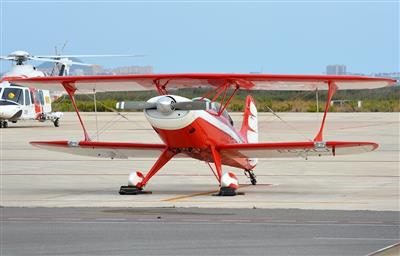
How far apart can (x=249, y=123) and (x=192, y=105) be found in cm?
390

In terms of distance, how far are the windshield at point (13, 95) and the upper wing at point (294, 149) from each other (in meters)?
27.3

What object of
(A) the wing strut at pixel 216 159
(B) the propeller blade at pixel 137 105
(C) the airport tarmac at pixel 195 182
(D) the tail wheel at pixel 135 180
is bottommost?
(C) the airport tarmac at pixel 195 182

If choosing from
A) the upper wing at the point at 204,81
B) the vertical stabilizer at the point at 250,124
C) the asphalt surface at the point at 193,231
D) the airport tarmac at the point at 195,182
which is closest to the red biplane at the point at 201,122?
the upper wing at the point at 204,81

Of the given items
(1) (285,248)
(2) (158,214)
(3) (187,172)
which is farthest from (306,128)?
(1) (285,248)

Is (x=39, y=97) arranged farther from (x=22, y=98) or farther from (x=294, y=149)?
(x=294, y=149)

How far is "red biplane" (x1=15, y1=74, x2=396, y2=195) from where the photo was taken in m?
16.8

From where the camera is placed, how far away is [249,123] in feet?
66.4

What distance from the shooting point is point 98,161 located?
25859 millimetres

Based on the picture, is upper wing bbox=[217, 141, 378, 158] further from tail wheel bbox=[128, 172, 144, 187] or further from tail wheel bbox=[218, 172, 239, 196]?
tail wheel bbox=[128, 172, 144, 187]

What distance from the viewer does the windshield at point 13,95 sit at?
145 feet

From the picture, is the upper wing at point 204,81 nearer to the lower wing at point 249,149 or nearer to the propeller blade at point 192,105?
the propeller blade at point 192,105

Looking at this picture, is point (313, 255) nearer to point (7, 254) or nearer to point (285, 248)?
point (285, 248)

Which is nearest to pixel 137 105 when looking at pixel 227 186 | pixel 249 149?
pixel 227 186

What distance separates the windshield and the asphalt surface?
29.6 m
